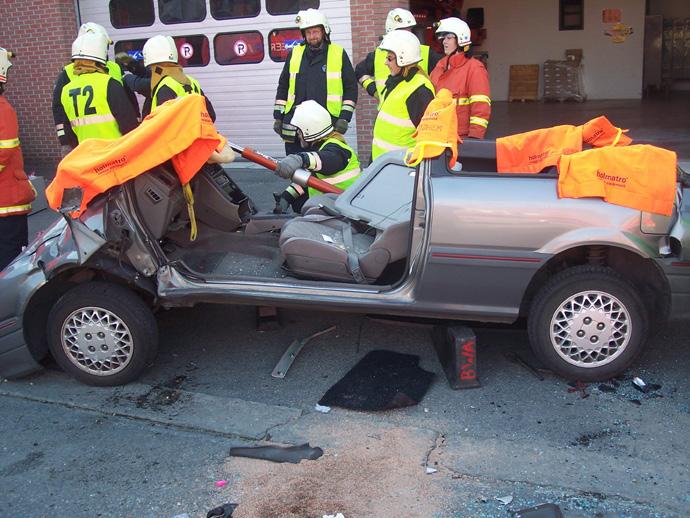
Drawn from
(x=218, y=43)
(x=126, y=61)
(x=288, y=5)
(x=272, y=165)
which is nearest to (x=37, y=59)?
(x=218, y=43)

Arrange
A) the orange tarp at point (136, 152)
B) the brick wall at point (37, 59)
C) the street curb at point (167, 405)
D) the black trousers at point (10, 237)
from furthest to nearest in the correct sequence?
the brick wall at point (37, 59)
the black trousers at point (10, 237)
the orange tarp at point (136, 152)
the street curb at point (167, 405)

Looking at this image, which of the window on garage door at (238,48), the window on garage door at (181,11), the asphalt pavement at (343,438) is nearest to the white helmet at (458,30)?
the asphalt pavement at (343,438)

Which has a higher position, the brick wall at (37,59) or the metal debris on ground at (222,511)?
the brick wall at (37,59)

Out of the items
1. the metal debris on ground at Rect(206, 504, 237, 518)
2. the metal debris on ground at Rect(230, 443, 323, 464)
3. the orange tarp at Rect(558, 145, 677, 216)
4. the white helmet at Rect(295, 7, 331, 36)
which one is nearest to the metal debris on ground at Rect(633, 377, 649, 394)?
the orange tarp at Rect(558, 145, 677, 216)

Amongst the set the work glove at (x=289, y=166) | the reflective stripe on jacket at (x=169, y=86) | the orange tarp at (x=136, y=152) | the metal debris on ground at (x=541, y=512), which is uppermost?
the reflective stripe on jacket at (x=169, y=86)

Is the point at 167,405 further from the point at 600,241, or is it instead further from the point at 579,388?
the point at 600,241

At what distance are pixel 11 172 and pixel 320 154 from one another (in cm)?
242

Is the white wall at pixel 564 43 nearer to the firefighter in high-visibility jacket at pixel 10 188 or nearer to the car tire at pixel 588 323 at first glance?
the firefighter in high-visibility jacket at pixel 10 188

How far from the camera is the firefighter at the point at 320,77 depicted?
754 cm

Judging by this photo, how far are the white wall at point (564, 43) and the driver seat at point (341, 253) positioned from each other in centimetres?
1535

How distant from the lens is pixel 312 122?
539cm

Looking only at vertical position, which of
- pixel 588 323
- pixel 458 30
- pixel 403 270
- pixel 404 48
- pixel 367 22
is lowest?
pixel 588 323

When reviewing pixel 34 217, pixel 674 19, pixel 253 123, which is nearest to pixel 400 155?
pixel 34 217

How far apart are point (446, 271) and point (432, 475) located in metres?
1.13
